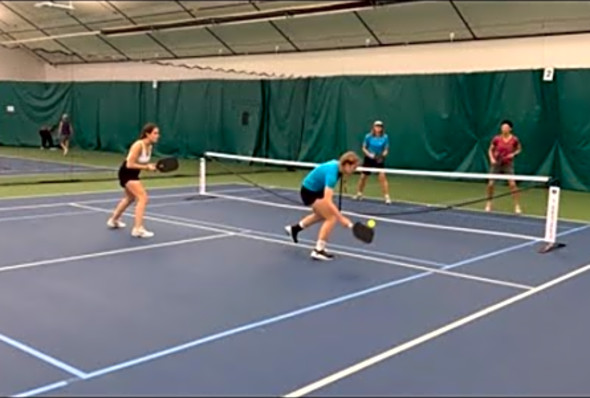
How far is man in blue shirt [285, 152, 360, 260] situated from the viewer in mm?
7789

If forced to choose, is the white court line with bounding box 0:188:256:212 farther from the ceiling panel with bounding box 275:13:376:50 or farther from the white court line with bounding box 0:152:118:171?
the white court line with bounding box 0:152:118:171

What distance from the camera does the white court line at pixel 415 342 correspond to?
4305mm

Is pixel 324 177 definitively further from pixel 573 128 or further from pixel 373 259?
pixel 573 128

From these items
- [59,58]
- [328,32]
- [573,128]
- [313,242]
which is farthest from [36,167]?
[573,128]

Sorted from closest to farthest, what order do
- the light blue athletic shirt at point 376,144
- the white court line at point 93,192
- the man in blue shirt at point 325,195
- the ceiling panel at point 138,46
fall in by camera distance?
the man in blue shirt at point 325,195
the white court line at point 93,192
the light blue athletic shirt at point 376,144
the ceiling panel at point 138,46

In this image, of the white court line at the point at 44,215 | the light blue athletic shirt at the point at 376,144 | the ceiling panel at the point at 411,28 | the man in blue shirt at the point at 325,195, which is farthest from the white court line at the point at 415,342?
the ceiling panel at the point at 411,28

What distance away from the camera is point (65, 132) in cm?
2511

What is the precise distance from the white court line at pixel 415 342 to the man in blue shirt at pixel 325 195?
193 centimetres

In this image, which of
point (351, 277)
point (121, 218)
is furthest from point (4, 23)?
point (351, 277)

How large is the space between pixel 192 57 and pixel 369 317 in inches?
771

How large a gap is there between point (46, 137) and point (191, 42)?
7.10 metres

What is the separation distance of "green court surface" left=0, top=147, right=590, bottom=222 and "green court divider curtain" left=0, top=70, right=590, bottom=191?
90 cm

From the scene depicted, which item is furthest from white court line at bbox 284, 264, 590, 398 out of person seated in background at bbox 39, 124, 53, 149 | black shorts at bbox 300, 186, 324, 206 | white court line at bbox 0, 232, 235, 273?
person seated in background at bbox 39, 124, 53, 149

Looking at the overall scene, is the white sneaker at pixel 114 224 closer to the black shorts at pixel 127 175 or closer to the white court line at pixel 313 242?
the black shorts at pixel 127 175
